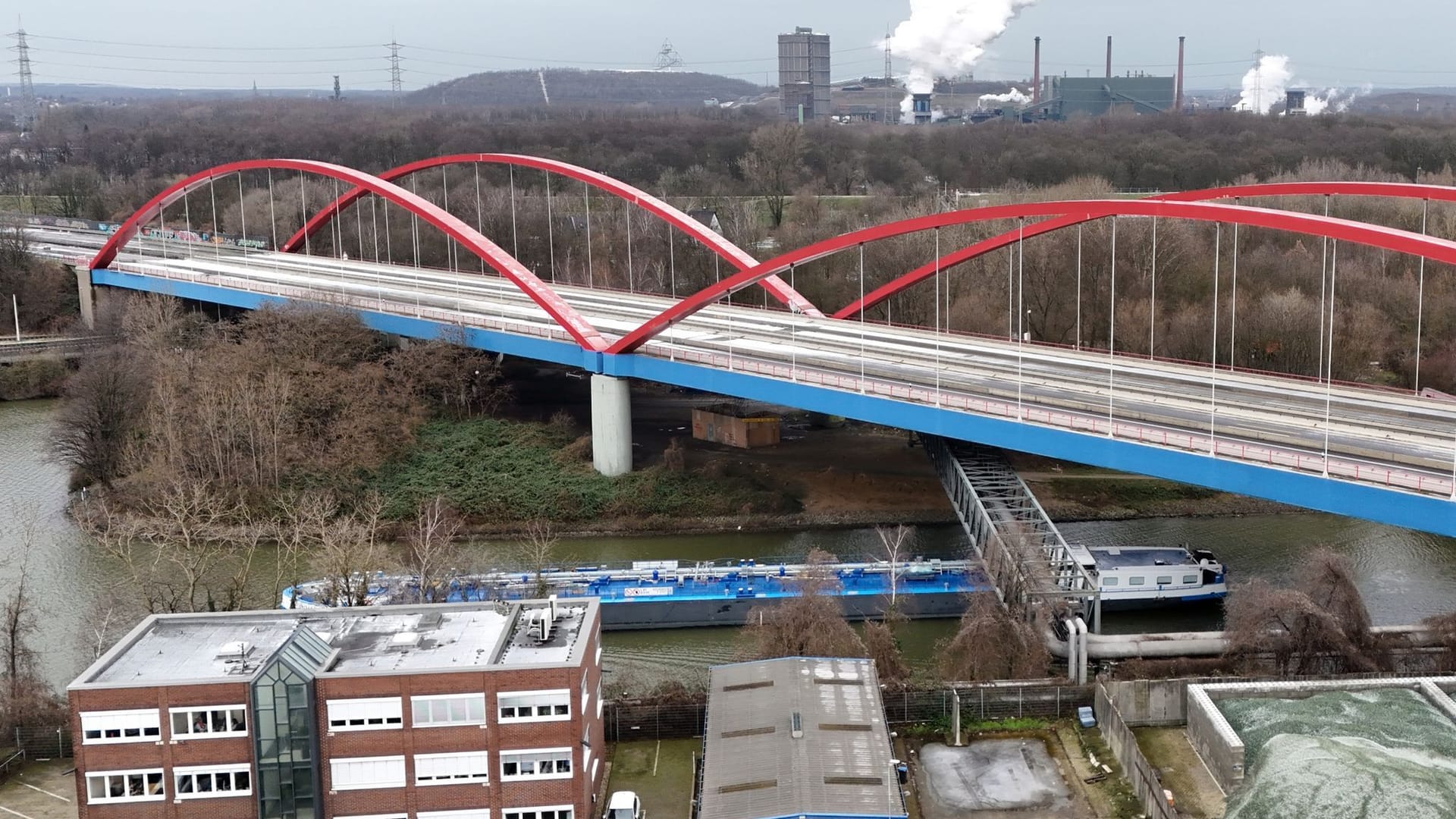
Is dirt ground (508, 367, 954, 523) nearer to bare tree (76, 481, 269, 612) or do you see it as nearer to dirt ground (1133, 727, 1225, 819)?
bare tree (76, 481, 269, 612)

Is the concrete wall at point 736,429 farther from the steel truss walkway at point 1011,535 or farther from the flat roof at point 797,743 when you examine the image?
the flat roof at point 797,743

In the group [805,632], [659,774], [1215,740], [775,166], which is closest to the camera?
[1215,740]

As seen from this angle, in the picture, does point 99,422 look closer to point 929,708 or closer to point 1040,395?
A: point 1040,395

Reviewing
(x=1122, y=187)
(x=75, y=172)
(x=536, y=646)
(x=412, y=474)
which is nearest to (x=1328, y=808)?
(x=536, y=646)

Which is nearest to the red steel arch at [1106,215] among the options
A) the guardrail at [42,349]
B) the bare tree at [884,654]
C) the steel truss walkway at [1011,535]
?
the steel truss walkway at [1011,535]

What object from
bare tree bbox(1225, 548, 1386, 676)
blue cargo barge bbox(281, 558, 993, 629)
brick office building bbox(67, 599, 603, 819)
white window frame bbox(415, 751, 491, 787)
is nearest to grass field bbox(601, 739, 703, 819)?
brick office building bbox(67, 599, 603, 819)

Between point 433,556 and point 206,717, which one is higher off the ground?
point 206,717

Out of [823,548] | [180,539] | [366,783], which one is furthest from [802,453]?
[366,783]
